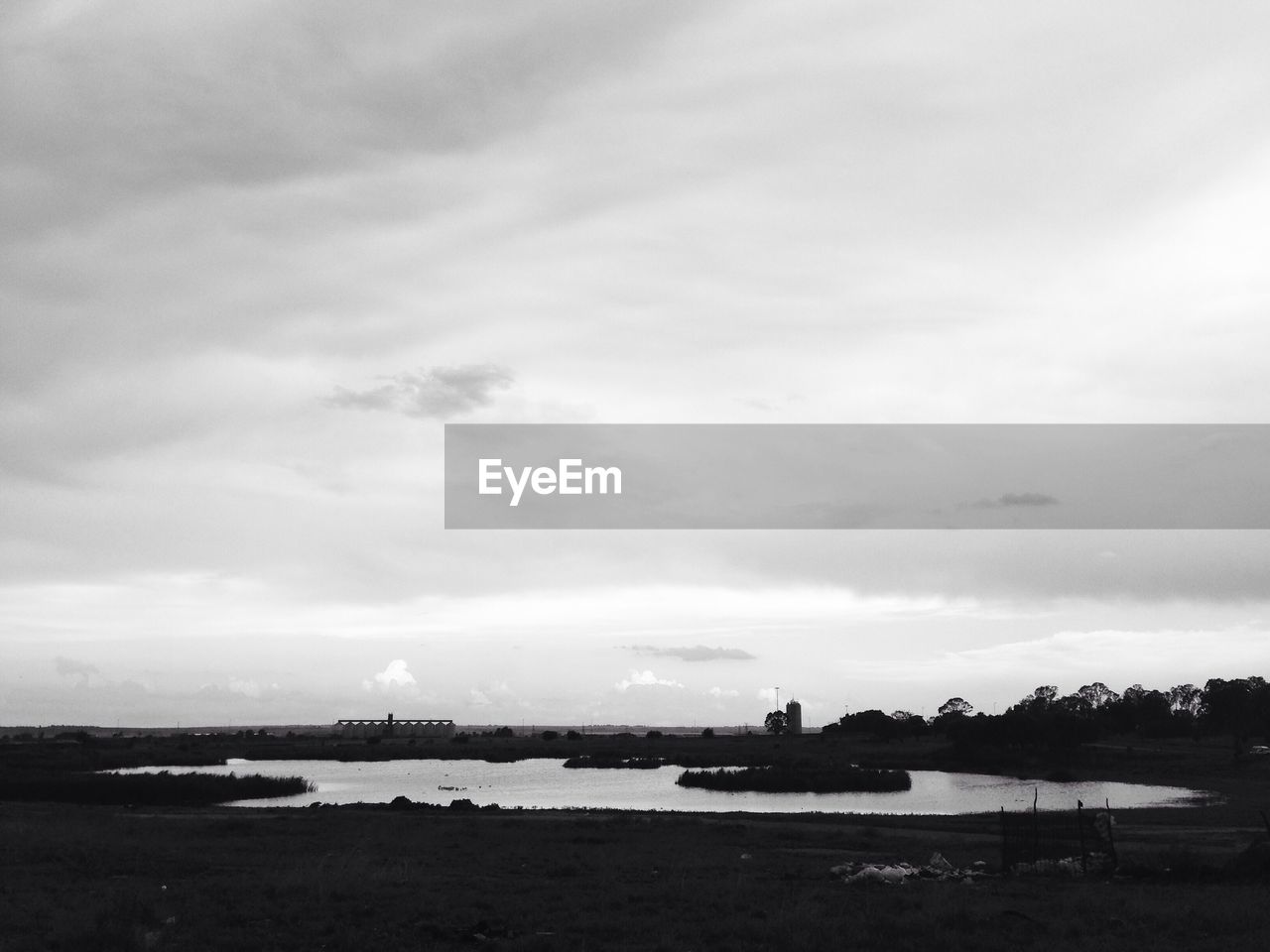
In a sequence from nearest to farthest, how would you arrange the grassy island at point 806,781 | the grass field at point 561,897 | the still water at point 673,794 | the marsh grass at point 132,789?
1. the grass field at point 561,897
2. the still water at point 673,794
3. the marsh grass at point 132,789
4. the grassy island at point 806,781

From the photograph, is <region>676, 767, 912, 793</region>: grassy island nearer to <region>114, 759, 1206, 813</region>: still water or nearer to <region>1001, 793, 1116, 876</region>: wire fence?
<region>114, 759, 1206, 813</region>: still water

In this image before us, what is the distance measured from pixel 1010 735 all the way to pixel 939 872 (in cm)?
9363

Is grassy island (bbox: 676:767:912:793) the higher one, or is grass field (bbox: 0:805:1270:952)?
grass field (bbox: 0:805:1270:952)

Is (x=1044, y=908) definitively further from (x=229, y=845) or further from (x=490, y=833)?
(x=229, y=845)

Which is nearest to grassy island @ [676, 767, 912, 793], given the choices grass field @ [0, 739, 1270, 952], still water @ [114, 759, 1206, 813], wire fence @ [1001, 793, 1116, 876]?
still water @ [114, 759, 1206, 813]

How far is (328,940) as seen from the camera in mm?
19781

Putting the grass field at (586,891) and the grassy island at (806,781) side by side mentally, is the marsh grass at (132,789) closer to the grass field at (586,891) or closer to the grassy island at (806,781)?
the grass field at (586,891)

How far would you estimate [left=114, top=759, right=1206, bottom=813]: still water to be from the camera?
68000mm

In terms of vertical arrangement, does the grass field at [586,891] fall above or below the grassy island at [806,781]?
above

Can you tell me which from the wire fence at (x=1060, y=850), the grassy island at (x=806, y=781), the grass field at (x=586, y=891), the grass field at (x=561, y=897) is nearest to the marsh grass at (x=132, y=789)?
the grass field at (x=586, y=891)

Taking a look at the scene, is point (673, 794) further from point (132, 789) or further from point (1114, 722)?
point (1114, 722)

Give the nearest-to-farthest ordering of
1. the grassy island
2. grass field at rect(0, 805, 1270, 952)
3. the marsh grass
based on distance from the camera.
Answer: grass field at rect(0, 805, 1270, 952) → the marsh grass → the grassy island

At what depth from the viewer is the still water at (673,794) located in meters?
68.0

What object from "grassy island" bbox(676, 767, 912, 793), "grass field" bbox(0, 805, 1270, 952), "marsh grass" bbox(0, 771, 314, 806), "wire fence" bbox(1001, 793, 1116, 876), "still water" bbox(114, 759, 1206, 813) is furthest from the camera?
"grassy island" bbox(676, 767, 912, 793)
